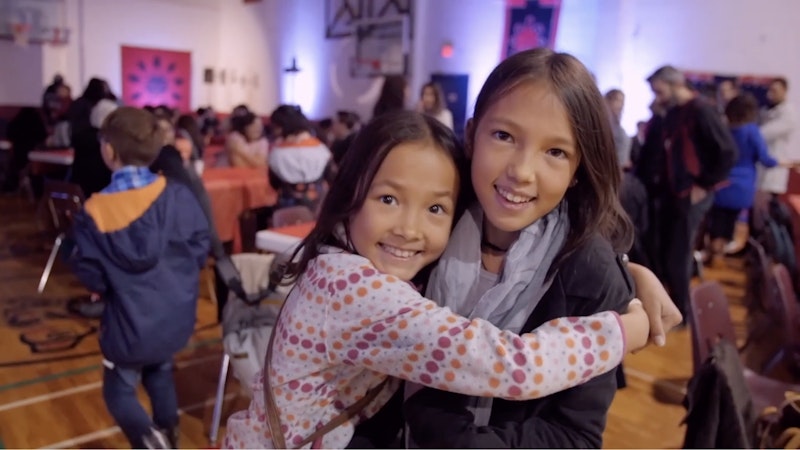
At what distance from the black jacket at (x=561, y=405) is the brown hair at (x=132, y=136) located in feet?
5.41

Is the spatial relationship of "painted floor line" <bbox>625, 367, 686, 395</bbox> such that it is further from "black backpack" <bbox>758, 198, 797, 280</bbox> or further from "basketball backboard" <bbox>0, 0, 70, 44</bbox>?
"basketball backboard" <bbox>0, 0, 70, 44</bbox>

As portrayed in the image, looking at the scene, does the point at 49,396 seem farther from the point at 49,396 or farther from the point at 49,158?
the point at 49,158

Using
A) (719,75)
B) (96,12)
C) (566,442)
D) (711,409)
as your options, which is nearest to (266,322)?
(711,409)

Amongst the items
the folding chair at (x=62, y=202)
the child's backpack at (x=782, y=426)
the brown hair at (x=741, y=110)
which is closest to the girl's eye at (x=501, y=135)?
the child's backpack at (x=782, y=426)

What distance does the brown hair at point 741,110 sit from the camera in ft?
16.5

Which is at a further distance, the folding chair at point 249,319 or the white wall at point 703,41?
the white wall at point 703,41

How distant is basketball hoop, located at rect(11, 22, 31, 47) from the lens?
9961 mm

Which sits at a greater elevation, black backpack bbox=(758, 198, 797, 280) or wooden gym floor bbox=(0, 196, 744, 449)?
black backpack bbox=(758, 198, 797, 280)

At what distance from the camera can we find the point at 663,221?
13.1 ft

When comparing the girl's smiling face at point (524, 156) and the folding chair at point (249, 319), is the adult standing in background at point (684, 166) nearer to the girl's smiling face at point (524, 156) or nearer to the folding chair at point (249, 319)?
the folding chair at point (249, 319)

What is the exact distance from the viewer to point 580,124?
32.4 inches

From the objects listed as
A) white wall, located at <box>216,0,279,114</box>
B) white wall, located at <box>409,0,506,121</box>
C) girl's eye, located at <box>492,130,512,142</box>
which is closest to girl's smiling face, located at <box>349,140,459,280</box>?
girl's eye, located at <box>492,130,512,142</box>

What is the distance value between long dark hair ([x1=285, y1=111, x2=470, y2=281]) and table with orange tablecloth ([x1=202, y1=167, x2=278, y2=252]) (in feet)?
12.7

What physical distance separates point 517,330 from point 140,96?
12.4 meters
